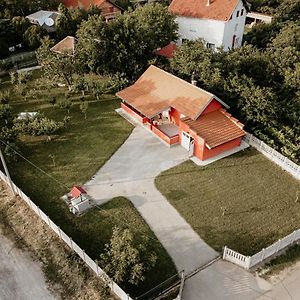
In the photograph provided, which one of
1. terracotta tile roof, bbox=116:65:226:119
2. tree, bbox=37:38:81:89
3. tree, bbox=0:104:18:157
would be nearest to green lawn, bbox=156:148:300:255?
terracotta tile roof, bbox=116:65:226:119

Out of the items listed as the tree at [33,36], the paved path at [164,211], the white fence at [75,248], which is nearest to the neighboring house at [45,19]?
the tree at [33,36]

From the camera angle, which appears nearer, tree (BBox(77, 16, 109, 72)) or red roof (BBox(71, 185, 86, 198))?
red roof (BBox(71, 185, 86, 198))

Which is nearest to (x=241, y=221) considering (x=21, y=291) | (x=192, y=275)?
(x=192, y=275)

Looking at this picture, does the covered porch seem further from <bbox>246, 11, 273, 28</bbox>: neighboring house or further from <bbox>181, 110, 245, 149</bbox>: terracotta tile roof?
<bbox>246, 11, 273, 28</bbox>: neighboring house

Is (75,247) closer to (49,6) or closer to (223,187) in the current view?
(223,187)

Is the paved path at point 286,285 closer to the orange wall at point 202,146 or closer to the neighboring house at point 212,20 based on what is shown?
the orange wall at point 202,146

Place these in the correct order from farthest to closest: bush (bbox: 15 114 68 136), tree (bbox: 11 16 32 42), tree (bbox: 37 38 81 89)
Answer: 1. tree (bbox: 11 16 32 42)
2. tree (bbox: 37 38 81 89)
3. bush (bbox: 15 114 68 136)

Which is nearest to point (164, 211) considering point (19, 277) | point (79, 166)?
point (79, 166)
